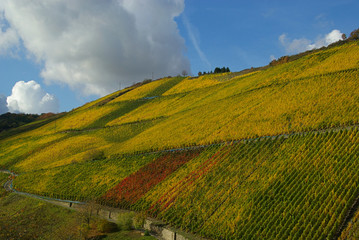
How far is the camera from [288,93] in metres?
50.5

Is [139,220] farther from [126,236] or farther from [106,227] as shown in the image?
[106,227]

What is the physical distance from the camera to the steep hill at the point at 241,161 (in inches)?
905

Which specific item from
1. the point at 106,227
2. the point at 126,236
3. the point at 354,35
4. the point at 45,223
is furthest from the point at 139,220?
the point at 354,35

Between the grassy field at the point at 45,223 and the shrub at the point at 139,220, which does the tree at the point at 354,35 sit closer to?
the shrub at the point at 139,220

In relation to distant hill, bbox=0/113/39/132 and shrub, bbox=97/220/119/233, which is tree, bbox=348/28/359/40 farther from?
distant hill, bbox=0/113/39/132

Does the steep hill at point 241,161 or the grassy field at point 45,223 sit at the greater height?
the steep hill at point 241,161

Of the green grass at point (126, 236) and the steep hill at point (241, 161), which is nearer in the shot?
the steep hill at point (241, 161)

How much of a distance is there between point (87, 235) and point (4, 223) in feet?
49.6

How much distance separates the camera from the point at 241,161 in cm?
3359

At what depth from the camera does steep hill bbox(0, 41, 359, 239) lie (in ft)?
75.4

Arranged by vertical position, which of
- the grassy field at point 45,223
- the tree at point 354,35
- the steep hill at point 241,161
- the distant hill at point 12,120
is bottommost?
the grassy field at point 45,223

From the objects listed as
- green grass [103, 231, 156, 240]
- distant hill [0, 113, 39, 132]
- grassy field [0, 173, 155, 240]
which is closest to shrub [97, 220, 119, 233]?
grassy field [0, 173, 155, 240]

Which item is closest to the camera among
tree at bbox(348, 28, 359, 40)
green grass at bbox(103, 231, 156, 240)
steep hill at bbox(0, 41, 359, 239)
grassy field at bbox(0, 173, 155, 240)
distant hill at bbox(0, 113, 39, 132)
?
steep hill at bbox(0, 41, 359, 239)

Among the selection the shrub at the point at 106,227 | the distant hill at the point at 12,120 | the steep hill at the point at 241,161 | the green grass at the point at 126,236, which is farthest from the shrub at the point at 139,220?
the distant hill at the point at 12,120
